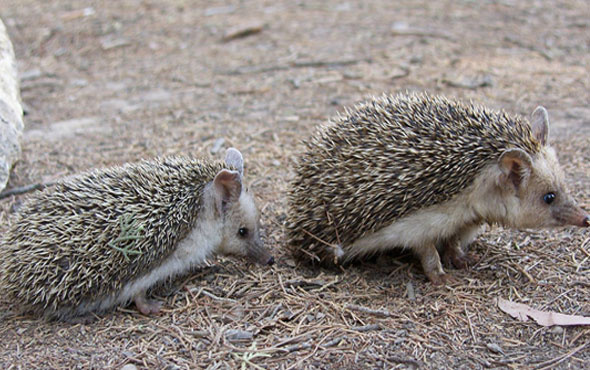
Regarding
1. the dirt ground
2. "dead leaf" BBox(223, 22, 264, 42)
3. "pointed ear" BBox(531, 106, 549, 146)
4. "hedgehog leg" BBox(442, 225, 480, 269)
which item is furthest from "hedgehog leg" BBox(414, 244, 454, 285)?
"dead leaf" BBox(223, 22, 264, 42)

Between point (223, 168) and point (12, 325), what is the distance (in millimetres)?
2380

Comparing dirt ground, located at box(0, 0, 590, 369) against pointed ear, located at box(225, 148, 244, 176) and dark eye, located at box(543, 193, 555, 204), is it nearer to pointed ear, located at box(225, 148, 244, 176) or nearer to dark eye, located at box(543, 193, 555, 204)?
dark eye, located at box(543, 193, 555, 204)

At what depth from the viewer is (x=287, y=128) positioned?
9484 millimetres

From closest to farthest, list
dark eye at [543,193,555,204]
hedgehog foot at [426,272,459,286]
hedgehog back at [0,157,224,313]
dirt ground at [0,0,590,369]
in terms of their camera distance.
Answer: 1. dirt ground at [0,0,590,369]
2. hedgehog back at [0,157,224,313]
3. dark eye at [543,193,555,204]
4. hedgehog foot at [426,272,459,286]

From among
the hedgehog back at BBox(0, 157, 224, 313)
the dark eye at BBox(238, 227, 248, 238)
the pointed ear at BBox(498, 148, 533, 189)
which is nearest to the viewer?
the hedgehog back at BBox(0, 157, 224, 313)

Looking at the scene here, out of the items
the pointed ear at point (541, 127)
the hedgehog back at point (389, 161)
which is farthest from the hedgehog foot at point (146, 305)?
the pointed ear at point (541, 127)

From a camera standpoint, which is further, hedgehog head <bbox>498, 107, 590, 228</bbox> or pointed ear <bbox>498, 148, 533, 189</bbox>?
hedgehog head <bbox>498, 107, 590, 228</bbox>

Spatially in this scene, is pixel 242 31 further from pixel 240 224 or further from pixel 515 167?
pixel 515 167

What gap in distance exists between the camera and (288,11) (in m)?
15.1

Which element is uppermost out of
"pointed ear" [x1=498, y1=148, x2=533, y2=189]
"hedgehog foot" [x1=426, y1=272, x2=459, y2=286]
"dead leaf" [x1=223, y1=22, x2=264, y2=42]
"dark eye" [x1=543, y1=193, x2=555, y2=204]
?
"pointed ear" [x1=498, y1=148, x2=533, y2=189]

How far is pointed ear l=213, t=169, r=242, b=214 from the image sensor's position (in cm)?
588

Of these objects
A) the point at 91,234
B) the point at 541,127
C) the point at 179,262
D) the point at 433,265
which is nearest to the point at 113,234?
the point at 91,234

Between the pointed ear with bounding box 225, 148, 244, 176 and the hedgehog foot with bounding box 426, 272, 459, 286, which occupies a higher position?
the pointed ear with bounding box 225, 148, 244, 176

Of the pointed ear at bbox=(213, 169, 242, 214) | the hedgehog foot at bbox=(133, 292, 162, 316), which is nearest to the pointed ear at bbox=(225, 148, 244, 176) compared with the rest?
the pointed ear at bbox=(213, 169, 242, 214)
